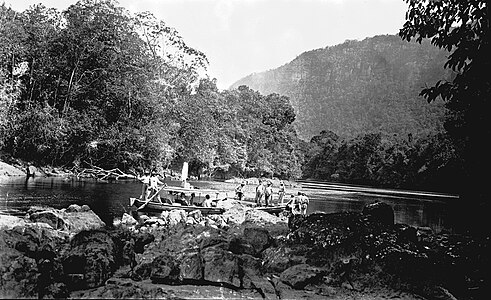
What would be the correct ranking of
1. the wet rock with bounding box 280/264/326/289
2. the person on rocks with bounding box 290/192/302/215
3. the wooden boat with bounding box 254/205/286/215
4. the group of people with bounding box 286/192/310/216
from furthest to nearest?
1. the person on rocks with bounding box 290/192/302/215
2. the group of people with bounding box 286/192/310/216
3. the wooden boat with bounding box 254/205/286/215
4. the wet rock with bounding box 280/264/326/289

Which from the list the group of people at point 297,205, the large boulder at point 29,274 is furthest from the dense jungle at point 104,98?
the large boulder at point 29,274

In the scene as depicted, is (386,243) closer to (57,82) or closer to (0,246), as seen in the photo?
(0,246)

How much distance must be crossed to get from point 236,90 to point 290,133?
44.6ft

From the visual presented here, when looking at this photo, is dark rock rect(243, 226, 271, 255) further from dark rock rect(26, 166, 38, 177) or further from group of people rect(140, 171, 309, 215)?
dark rock rect(26, 166, 38, 177)

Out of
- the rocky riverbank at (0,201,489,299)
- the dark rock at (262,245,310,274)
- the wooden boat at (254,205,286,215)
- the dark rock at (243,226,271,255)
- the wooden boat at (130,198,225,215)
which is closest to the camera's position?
the rocky riverbank at (0,201,489,299)

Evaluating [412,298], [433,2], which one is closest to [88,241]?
[412,298]

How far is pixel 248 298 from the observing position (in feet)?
28.9

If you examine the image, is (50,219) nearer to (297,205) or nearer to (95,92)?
(297,205)

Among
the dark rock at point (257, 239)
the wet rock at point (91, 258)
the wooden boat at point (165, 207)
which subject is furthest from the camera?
the wooden boat at point (165, 207)

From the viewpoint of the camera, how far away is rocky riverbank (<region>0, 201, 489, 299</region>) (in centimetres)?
769

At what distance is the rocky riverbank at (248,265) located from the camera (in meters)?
7.69

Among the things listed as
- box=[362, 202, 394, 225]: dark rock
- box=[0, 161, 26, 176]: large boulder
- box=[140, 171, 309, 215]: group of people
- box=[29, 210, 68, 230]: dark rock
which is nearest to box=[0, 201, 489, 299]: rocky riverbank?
box=[29, 210, 68, 230]: dark rock

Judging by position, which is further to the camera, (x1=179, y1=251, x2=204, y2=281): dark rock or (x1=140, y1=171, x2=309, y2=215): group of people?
(x1=140, y1=171, x2=309, y2=215): group of people

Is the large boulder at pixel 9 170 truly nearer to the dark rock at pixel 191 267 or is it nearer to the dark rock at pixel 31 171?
the dark rock at pixel 31 171
